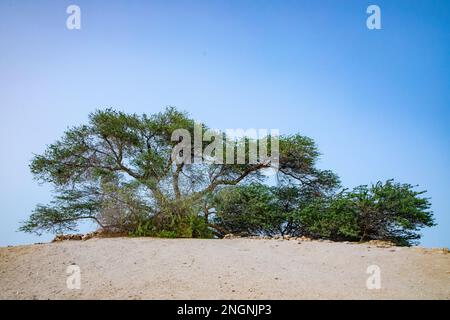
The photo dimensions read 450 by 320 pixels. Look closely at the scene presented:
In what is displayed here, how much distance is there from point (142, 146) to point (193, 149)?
7.20 ft

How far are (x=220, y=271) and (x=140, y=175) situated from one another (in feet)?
28.1

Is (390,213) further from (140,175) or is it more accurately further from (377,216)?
(140,175)

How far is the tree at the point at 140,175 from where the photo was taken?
36.7 ft

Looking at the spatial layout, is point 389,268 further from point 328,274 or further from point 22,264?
point 22,264

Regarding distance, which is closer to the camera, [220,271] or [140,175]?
[220,271]

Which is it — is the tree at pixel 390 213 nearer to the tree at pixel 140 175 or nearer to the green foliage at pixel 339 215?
the green foliage at pixel 339 215

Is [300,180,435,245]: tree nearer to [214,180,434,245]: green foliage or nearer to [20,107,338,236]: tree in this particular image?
[214,180,434,245]: green foliage

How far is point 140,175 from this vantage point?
13.7 m

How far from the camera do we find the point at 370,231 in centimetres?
1227

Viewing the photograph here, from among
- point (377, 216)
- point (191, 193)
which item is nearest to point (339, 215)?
point (377, 216)

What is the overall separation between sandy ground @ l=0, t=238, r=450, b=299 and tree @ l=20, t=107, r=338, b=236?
9.31 ft

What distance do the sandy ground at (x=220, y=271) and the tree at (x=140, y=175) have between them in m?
2.84

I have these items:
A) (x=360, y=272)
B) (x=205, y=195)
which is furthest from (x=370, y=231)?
(x=360, y=272)
